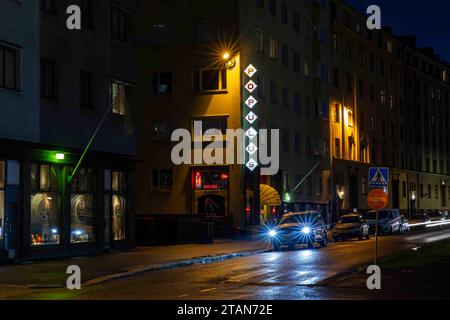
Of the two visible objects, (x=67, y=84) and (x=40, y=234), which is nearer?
(x=40, y=234)

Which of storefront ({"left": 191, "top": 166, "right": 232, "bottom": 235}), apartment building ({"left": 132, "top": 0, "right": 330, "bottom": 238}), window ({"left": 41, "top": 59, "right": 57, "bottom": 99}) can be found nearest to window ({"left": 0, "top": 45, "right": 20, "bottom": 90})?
window ({"left": 41, "top": 59, "right": 57, "bottom": 99})

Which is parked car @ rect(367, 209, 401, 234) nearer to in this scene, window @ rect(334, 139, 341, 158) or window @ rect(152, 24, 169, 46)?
window @ rect(334, 139, 341, 158)

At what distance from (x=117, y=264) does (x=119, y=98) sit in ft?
36.7

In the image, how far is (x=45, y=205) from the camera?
1218 inches

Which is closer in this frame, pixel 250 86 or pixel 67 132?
pixel 67 132

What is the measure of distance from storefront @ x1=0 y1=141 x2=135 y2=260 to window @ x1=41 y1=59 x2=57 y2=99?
2.35m

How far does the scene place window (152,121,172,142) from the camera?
55.3 m

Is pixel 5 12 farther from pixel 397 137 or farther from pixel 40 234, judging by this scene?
pixel 397 137

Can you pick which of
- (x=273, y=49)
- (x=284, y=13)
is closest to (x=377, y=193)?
(x=273, y=49)

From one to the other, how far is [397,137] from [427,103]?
45.3 ft

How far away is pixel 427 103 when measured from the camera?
10350 centimetres

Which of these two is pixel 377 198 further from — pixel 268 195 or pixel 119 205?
pixel 268 195

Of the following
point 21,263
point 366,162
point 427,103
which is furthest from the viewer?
point 427,103
